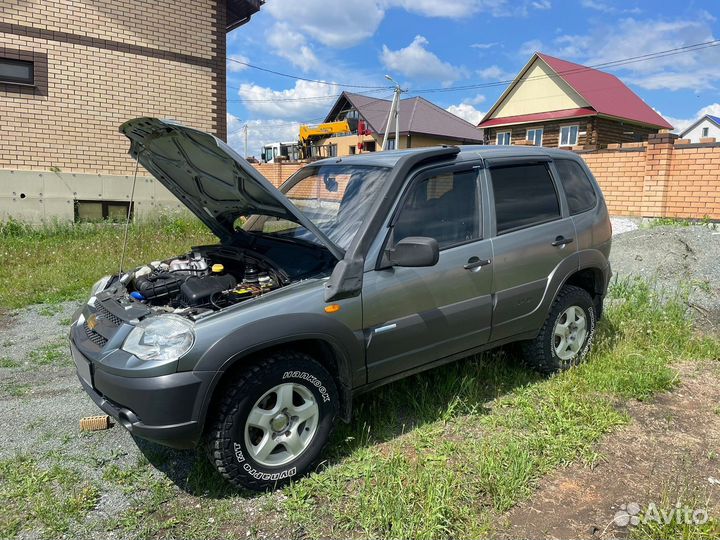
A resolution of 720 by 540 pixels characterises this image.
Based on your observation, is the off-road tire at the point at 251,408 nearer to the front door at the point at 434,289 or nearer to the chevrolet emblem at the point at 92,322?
the front door at the point at 434,289

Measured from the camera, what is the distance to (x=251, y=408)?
2.68 m

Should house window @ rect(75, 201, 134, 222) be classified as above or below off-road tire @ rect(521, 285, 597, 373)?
above

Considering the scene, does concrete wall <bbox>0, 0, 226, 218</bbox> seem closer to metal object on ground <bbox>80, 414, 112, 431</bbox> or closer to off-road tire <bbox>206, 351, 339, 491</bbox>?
metal object on ground <bbox>80, 414, 112, 431</bbox>

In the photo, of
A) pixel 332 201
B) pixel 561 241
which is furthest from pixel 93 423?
pixel 561 241

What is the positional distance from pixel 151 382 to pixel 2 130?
31.5 feet

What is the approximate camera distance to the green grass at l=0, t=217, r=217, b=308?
6.80 metres

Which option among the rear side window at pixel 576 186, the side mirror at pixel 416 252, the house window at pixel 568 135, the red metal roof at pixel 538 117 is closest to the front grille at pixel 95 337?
the side mirror at pixel 416 252

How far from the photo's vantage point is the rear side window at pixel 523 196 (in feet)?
12.5

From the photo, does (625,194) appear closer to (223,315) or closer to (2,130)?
(223,315)

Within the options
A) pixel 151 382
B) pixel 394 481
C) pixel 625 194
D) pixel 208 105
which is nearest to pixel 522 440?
pixel 394 481

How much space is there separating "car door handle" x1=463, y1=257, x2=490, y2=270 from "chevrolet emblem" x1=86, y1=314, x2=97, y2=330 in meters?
2.36

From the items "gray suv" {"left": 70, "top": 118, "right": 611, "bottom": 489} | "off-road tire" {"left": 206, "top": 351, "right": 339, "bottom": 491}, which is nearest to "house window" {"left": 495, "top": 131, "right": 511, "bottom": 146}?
"gray suv" {"left": 70, "top": 118, "right": 611, "bottom": 489}

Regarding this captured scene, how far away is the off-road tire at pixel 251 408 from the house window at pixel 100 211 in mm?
9150

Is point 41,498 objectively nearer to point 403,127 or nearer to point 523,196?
point 523,196
